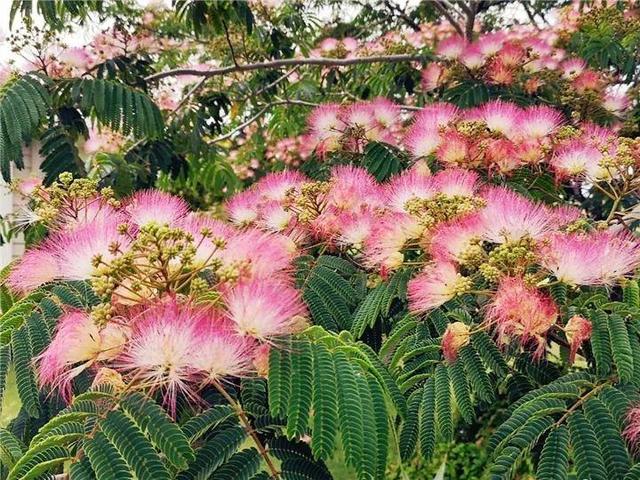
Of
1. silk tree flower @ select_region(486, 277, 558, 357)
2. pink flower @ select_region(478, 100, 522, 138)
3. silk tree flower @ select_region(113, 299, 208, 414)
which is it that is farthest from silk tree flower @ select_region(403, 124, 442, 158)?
silk tree flower @ select_region(113, 299, 208, 414)

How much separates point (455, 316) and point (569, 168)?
1048mm

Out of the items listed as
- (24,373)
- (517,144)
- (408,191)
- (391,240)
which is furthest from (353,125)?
(24,373)

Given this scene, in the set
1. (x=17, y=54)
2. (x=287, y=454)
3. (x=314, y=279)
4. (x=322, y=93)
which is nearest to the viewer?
(x=287, y=454)

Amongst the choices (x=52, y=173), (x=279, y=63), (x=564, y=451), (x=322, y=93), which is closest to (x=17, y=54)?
(x=52, y=173)

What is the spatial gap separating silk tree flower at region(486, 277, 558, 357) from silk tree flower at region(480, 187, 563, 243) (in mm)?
177

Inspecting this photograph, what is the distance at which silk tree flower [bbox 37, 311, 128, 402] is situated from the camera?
1.45m

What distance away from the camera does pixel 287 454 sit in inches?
58.7

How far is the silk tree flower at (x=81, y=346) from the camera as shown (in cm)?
145

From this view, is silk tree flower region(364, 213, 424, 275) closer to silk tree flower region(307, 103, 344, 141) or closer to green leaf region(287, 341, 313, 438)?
green leaf region(287, 341, 313, 438)

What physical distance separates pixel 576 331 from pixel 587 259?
0.23 m

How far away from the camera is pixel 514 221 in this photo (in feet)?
6.59

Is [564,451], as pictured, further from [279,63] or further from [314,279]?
[279,63]

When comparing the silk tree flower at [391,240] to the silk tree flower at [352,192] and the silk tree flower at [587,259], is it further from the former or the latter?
the silk tree flower at [587,259]

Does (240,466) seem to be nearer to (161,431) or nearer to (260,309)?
(161,431)
